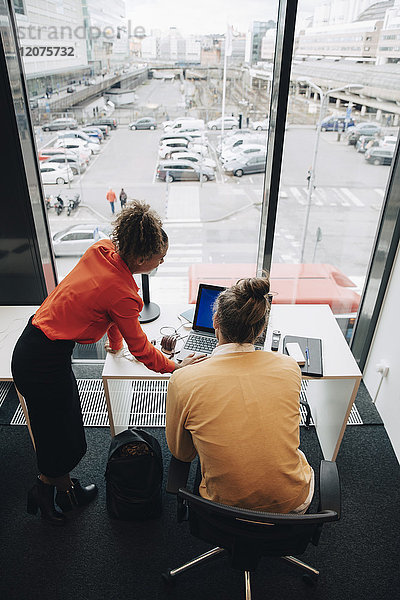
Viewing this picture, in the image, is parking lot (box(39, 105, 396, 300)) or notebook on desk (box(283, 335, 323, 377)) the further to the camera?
parking lot (box(39, 105, 396, 300))

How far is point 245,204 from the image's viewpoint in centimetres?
270

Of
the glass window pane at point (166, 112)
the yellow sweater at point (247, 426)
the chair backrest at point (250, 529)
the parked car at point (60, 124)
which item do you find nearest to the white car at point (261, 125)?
the glass window pane at point (166, 112)

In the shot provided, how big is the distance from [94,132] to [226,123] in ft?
2.55

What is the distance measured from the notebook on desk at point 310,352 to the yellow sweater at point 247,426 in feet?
2.38

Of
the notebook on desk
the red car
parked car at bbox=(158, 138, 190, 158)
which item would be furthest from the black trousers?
parked car at bbox=(158, 138, 190, 158)

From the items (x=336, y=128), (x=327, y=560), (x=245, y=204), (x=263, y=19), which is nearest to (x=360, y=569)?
(x=327, y=560)

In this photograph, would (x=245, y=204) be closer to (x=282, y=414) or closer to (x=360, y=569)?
(x=282, y=414)

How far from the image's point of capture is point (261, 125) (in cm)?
249

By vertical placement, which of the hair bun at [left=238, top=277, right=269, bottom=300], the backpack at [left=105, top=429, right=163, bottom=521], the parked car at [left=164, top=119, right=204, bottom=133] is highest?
the parked car at [left=164, top=119, right=204, bottom=133]

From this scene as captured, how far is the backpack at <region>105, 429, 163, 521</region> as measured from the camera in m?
2.00

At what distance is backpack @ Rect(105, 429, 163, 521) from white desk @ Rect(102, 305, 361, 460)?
248mm

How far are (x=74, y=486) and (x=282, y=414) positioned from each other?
1347mm

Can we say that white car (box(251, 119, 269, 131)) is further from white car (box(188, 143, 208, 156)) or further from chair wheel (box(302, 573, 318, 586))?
chair wheel (box(302, 573, 318, 586))

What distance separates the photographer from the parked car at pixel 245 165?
8.47 ft
